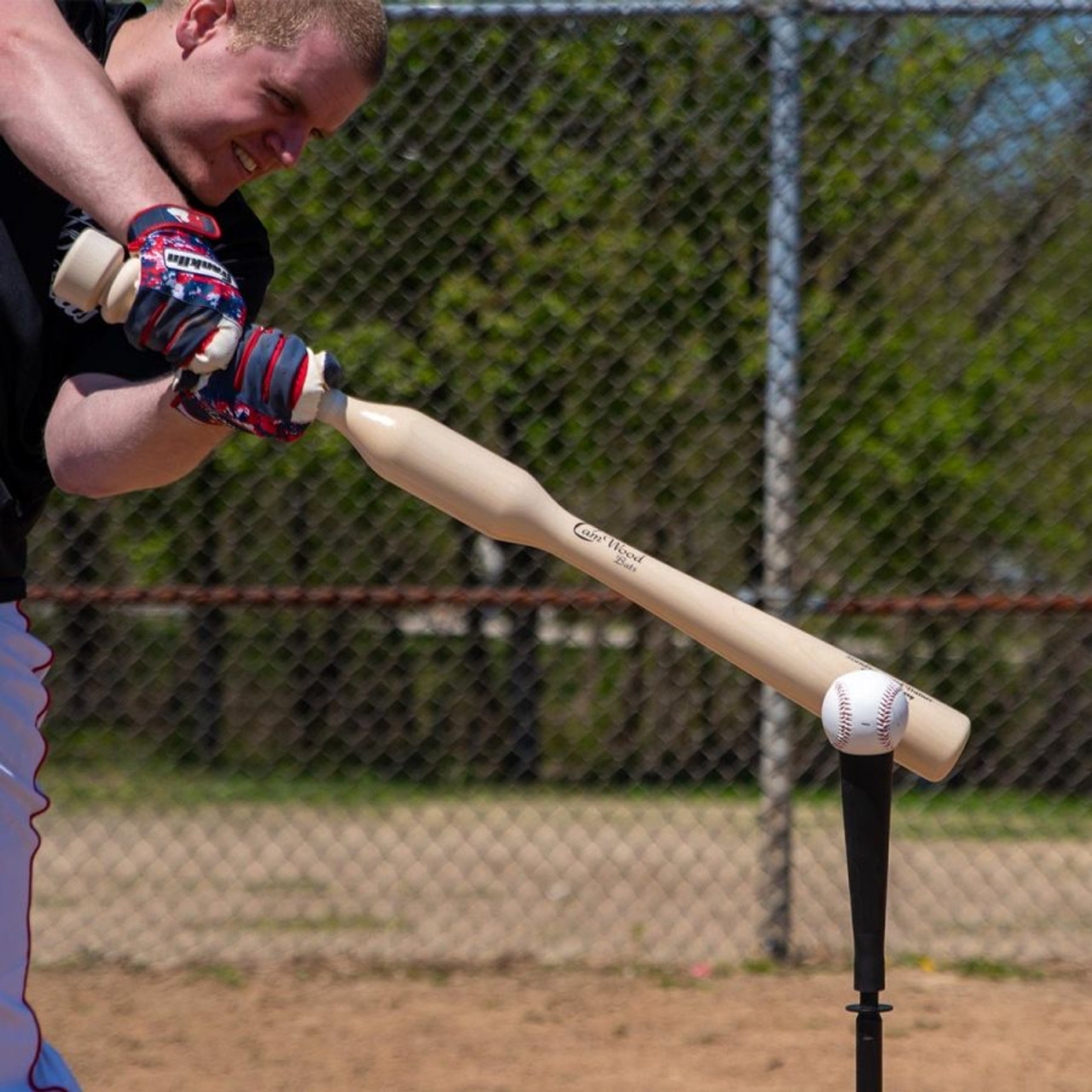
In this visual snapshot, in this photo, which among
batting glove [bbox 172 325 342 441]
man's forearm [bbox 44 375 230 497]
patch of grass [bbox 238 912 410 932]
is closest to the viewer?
batting glove [bbox 172 325 342 441]

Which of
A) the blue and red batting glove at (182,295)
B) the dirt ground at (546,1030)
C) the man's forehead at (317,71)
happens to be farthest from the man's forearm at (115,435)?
the dirt ground at (546,1030)

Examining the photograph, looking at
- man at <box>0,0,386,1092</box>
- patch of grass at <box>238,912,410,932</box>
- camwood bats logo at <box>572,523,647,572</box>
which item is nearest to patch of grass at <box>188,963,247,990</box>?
patch of grass at <box>238,912,410,932</box>

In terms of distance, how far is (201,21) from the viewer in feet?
6.50

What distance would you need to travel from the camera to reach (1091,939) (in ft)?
15.7

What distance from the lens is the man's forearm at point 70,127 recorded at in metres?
1.72

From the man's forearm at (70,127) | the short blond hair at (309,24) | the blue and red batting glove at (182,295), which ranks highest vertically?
the short blond hair at (309,24)

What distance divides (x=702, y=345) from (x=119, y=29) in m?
3.90

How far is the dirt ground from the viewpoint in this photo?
11.9 ft

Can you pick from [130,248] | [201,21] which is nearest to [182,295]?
[130,248]

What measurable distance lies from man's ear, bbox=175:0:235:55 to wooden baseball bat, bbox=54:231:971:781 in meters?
0.52

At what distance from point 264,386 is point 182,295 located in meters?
0.16

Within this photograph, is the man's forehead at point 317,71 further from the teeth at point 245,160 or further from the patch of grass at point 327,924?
the patch of grass at point 327,924

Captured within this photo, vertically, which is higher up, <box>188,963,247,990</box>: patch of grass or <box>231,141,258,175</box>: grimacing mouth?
<box>231,141,258,175</box>: grimacing mouth

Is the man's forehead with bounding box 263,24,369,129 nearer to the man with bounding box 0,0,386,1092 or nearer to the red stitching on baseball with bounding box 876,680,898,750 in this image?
the man with bounding box 0,0,386,1092
